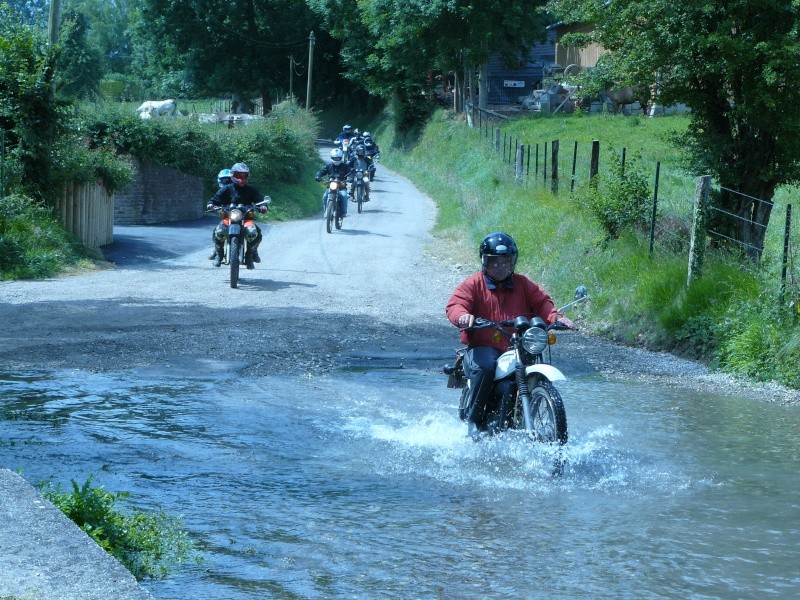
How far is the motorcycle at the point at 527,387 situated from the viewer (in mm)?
7137

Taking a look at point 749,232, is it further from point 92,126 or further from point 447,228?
point 92,126

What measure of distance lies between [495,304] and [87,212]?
52.8ft

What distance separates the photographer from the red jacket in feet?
26.0

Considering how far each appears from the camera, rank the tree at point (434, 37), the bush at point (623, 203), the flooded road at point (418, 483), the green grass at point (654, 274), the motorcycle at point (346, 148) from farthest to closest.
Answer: the tree at point (434, 37) < the motorcycle at point (346, 148) < the bush at point (623, 203) < the green grass at point (654, 274) < the flooded road at point (418, 483)

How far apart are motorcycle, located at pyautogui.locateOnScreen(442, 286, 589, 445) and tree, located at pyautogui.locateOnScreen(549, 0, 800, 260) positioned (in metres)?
6.78

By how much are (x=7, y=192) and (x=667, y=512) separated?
16.4 metres

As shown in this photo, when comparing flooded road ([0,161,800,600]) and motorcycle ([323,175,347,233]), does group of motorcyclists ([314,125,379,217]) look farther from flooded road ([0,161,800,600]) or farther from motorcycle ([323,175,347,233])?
flooded road ([0,161,800,600])

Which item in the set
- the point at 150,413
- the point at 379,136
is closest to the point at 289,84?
the point at 379,136

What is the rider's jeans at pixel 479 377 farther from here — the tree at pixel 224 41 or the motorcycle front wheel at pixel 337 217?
the tree at pixel 224 41

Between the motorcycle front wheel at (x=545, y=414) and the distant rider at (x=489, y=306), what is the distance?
0.35m

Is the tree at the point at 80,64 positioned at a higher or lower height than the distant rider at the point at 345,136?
higher

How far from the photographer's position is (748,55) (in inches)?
545

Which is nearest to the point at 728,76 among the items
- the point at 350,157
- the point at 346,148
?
the point at 350,157

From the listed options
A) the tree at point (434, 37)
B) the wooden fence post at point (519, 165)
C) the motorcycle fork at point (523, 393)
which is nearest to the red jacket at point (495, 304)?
the motorcycle fork at point (523, 393)
